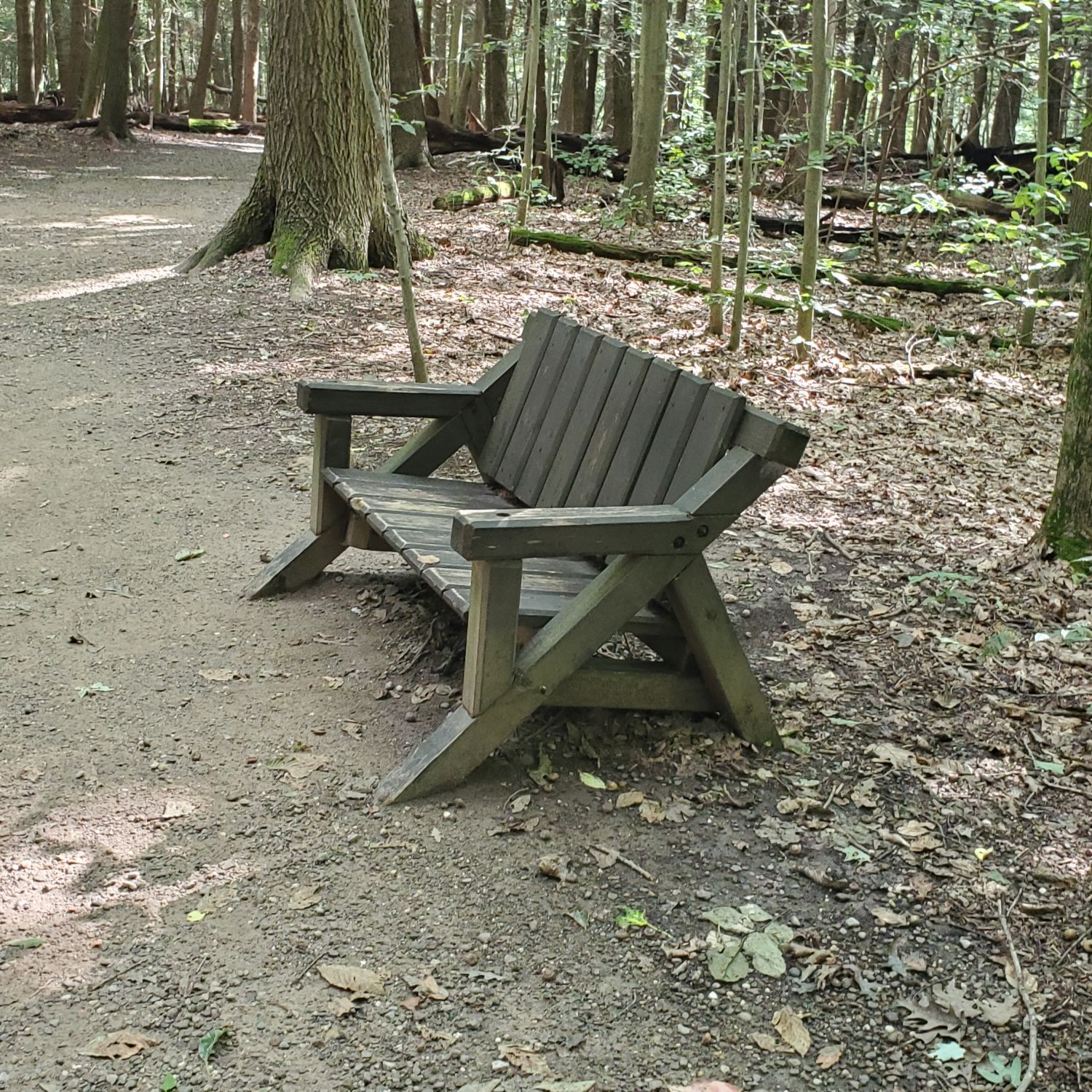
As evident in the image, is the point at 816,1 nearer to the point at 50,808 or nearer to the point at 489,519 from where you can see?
the point at 489,519

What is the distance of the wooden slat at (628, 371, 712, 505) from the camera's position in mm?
3580

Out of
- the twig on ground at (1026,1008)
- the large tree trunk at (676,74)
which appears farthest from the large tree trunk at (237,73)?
the twig on ground at (1026,1008)

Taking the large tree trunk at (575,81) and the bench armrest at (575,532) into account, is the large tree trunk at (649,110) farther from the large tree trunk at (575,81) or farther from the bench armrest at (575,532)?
the bench armrest at (575,532)

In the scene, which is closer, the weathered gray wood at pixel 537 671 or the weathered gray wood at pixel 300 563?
the weathered gray wood at pixel 537 671

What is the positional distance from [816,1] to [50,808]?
6.79 metres

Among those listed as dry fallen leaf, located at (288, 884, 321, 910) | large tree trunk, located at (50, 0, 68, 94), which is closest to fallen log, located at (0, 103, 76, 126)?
large tree trunk, located at (50, 0, 68, 94)

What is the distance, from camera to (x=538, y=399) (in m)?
4.50

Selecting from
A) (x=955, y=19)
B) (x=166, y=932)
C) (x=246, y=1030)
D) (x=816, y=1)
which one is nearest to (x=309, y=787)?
(x=166, y=932)

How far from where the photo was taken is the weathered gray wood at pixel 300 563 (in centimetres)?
460

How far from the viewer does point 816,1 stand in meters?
7.59

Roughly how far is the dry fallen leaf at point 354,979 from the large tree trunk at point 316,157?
690 centimetres

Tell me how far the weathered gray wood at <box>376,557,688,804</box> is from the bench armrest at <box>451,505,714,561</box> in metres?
0.08

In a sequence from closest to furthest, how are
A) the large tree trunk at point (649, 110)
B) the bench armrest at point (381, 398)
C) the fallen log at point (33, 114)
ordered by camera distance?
the bench armrest at point (381, 398) → the large tree trunk at point (649, 110) → the fallen log at point (33, 114)

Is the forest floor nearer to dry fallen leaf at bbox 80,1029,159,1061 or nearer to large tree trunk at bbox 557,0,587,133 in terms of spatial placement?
dry fallen leaf at bbox 80,1029,159,1061
